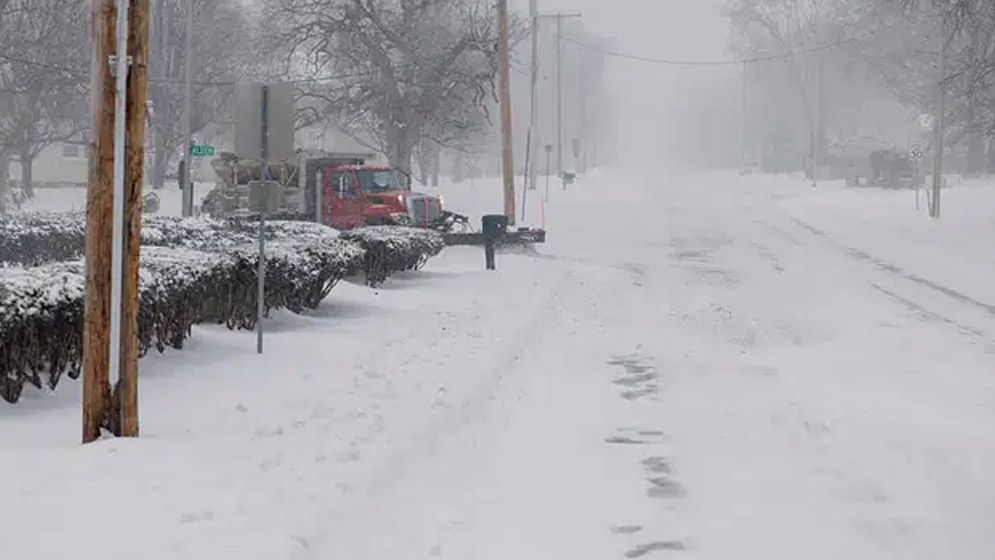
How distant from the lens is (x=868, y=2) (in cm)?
6794

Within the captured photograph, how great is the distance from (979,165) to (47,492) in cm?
6386

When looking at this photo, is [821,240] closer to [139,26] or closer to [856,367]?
[856,367]

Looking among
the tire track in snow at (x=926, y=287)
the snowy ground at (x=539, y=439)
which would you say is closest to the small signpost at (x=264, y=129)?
the snowy ground at (x=539, y=439)

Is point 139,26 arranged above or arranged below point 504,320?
above

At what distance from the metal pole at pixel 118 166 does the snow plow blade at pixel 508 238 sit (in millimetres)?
23592

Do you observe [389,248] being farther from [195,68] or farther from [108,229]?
[195,68]

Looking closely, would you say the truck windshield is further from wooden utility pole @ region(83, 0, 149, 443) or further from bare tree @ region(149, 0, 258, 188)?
wooden utility pole @ region(83, 0, 149, 443)

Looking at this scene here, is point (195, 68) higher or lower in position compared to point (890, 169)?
higher

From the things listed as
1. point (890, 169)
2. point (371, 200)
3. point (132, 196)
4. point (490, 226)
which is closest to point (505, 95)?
point (371, 200)

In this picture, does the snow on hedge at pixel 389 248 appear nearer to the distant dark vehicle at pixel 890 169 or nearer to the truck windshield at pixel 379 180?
the truck windshield at pixel 379 180

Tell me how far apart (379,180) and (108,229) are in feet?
89.8

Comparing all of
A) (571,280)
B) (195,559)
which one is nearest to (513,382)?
(195,559)

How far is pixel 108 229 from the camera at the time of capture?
9.23 metres

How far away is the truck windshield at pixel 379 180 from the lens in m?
36.2
